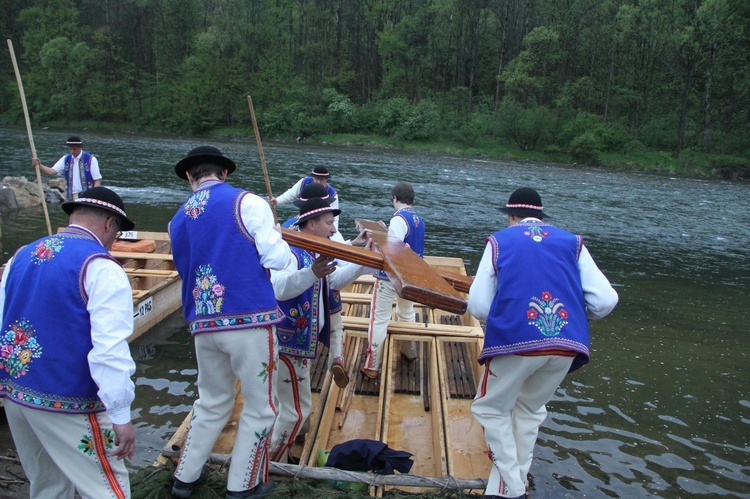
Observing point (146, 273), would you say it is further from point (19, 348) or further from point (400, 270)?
point (400, 270)

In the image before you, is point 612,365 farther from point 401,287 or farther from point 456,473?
point 401,287

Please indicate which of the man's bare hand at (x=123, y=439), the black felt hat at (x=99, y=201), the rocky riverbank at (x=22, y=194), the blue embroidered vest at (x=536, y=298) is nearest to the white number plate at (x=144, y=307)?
the black felt hat at (x=99, y=201)

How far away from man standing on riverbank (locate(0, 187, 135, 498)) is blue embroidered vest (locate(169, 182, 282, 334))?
23.4 inches

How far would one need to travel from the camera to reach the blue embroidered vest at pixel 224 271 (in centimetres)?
330

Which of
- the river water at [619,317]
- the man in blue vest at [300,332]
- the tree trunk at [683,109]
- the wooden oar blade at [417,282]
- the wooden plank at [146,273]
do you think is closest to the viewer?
the wooden oar blade at [417,282]

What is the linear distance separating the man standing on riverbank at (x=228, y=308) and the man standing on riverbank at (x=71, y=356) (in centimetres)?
61

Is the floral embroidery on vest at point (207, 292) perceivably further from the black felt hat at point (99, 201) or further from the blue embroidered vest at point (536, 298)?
the blue embroidered vest at point (536, 298)

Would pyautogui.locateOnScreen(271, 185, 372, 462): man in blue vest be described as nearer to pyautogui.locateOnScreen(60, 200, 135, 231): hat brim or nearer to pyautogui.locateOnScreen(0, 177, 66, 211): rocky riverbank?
pyautogui.locateOnScreen(60, 200, 135, 231): hat brim

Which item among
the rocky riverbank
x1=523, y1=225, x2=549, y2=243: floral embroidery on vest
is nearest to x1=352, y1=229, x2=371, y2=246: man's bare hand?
x1=523, y1=225, x2=549, y2=243: floral embroidery on vest

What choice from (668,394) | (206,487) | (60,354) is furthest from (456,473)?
(668,394)

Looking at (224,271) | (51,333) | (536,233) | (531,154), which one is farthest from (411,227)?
(531,154)

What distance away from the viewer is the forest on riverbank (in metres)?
44.1

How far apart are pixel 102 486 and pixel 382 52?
200 feet

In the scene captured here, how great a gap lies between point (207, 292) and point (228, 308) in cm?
17
